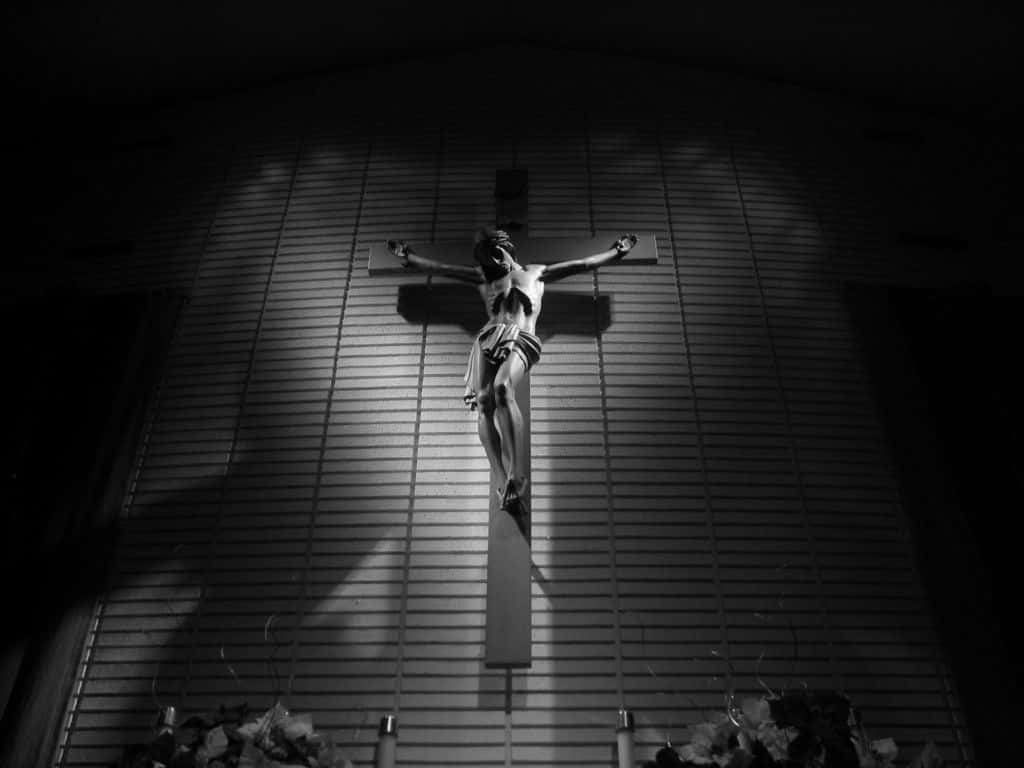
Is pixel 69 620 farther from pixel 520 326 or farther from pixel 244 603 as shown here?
pixel 520 326

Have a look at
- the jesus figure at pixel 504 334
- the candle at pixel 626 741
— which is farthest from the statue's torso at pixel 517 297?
the candle at pixel 626 741

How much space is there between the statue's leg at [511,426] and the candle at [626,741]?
0.73 meters

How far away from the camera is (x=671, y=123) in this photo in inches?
163

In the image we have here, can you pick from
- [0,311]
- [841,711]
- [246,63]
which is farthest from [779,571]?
[246,63]

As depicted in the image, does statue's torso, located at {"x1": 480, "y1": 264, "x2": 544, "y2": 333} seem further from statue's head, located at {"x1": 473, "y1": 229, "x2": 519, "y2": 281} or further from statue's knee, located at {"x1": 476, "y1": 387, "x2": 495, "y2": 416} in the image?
statue's knee, located at {"x1": 476, "y1": 387, "x2": 495, "y2": 416}

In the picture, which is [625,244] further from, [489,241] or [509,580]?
[509,580]

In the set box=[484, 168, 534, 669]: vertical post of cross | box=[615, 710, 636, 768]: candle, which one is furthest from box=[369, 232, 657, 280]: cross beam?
box=[615, 710, 636, 768]: candle

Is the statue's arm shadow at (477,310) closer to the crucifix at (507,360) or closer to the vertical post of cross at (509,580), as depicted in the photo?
the crucifix at (507,360)

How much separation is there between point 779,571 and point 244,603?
5.86ft

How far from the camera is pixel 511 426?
2740 millimetres

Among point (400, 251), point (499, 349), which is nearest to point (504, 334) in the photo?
point (499, 349)

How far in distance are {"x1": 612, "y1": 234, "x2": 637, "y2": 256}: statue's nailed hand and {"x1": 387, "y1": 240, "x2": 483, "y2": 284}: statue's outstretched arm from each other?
0.52 meters

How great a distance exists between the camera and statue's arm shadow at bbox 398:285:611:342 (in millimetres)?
3418

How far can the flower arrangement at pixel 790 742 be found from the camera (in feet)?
6.67
